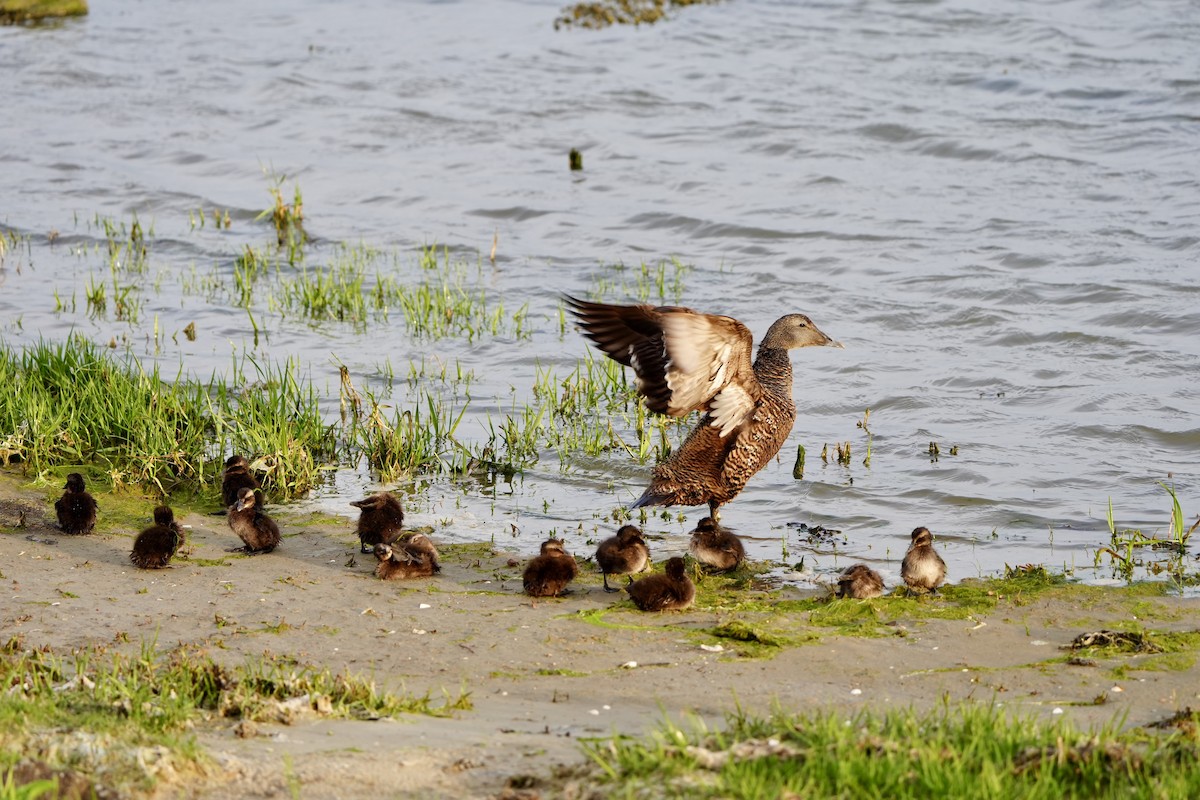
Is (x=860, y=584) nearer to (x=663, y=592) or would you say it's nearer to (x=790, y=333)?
(x=663, y=592)

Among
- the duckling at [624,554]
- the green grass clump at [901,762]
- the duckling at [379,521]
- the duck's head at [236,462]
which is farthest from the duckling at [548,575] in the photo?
the green grass clump at [901,762]

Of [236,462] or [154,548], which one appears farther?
[236,462]

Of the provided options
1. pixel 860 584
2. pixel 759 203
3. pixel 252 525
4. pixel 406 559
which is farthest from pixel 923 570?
pixel 759 203

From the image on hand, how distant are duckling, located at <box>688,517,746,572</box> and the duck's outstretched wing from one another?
0.65 meters

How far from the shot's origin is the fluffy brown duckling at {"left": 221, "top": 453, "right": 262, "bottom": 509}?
7355 mm

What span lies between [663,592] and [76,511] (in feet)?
9.43

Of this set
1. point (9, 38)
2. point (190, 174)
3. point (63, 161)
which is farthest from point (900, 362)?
point (9, 38)

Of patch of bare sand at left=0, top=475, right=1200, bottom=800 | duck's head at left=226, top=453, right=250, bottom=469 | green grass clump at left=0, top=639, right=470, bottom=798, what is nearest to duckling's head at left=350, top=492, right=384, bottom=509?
patch of bare sand at left=0, top=475, right=1200, bottom=800

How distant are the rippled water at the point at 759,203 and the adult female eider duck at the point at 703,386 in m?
0.43

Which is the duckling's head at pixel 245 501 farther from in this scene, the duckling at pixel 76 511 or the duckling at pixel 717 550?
the duckling at pixel 717 550

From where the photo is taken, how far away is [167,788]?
3945 millimetres

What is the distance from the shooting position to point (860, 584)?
643 centimetres

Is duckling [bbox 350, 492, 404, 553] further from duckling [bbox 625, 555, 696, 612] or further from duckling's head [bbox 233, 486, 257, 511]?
duckling [bbox 625, 555, 696, 612]

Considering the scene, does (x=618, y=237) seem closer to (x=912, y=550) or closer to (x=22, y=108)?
(x=912, y=550)
